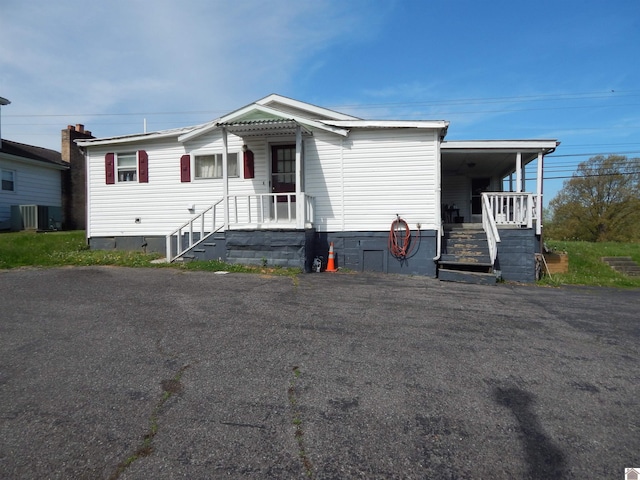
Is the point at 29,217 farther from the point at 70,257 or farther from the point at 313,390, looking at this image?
the point at 313,390

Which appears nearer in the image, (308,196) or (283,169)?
(308,196)

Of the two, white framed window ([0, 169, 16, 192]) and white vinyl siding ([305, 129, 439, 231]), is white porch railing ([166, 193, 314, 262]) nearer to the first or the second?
white vinyl siding ([305, 129, 439, 231])

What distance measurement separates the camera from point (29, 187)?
18.3m

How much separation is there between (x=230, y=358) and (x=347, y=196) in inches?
302

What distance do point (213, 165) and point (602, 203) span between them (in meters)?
33.0

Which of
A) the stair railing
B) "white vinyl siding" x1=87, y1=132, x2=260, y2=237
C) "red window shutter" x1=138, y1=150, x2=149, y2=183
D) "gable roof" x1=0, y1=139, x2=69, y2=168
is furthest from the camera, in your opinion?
"gable roof" x1=0, y1=139, x2=69, y2=168

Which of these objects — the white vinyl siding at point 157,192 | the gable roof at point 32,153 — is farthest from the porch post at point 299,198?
the gable roof at point 32,153

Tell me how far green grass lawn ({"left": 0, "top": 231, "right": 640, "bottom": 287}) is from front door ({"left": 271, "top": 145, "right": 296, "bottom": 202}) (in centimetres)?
284

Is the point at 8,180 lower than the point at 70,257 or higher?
higher

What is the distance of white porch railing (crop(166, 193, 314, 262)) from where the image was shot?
10.4 m

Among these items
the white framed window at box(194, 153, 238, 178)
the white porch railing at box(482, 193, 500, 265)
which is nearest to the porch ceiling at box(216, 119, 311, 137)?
the white framed window at box(194, 153, 238, 178)

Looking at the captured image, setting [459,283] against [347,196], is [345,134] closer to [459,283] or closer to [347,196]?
[347,196]

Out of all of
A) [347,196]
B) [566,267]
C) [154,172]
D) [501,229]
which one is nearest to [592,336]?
[501,229]

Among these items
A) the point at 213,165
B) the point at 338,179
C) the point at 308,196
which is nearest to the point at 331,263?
the point at 308,196
